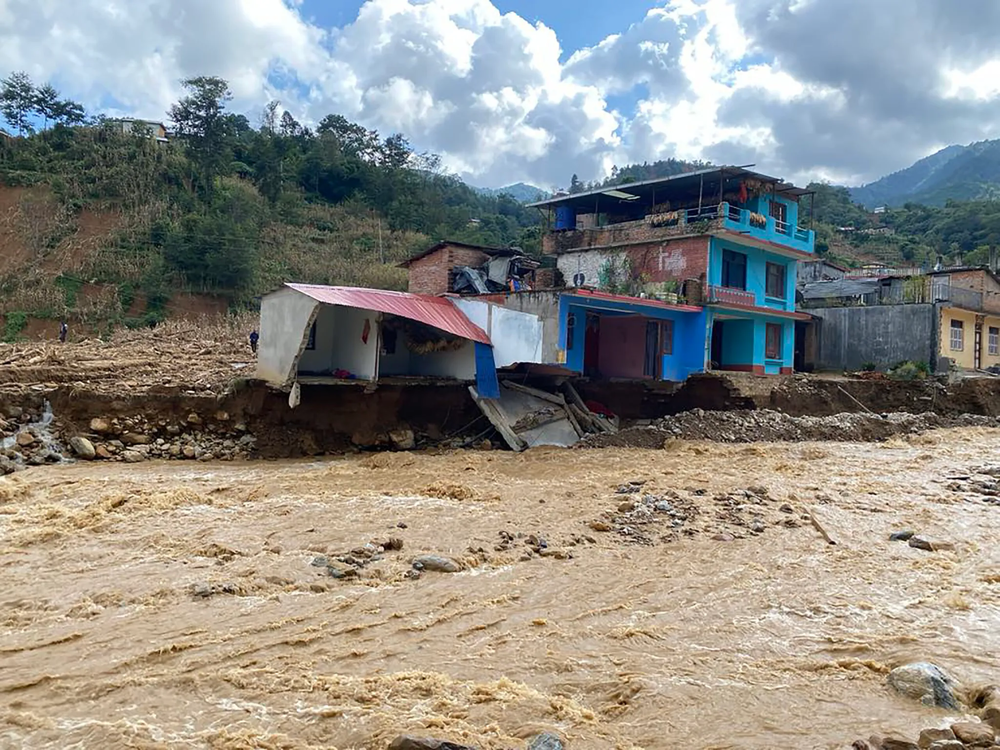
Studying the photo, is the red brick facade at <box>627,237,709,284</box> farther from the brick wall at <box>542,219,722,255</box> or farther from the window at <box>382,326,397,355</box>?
the window at <box>382,326,397,355</box>

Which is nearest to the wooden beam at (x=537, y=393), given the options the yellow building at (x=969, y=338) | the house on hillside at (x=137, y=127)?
the yellow building at (x=969, y=338)

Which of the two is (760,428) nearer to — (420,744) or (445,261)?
(445,261)

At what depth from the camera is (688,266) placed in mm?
26078

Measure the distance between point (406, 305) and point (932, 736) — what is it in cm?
1426

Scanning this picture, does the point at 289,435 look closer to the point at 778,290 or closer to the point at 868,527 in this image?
the point at 868,527

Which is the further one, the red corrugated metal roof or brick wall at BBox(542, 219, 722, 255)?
brick wall at BBox(542, 219, 722, 255)

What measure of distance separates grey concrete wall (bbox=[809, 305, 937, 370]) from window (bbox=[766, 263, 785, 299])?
10.4 feet

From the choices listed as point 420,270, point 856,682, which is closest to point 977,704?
point 856,682

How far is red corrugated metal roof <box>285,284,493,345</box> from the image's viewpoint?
52.1ft

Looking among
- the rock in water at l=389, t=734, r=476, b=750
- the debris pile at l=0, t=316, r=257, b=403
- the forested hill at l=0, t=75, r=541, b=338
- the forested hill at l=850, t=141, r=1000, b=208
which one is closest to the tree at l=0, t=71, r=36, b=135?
the forested hill at l=0, t=75, r=541, b=338

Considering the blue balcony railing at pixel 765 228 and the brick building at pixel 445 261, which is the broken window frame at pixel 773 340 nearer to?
the blue balcony railing at pixel 765 228

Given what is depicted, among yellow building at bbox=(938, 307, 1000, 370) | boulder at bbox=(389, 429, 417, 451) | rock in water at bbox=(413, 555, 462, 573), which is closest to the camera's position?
rock in water at bbox=(413, 555, 462, 573)

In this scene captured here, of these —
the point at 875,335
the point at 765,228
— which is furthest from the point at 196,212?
the point at 875,335

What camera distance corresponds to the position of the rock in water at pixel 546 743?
4.56 meters
